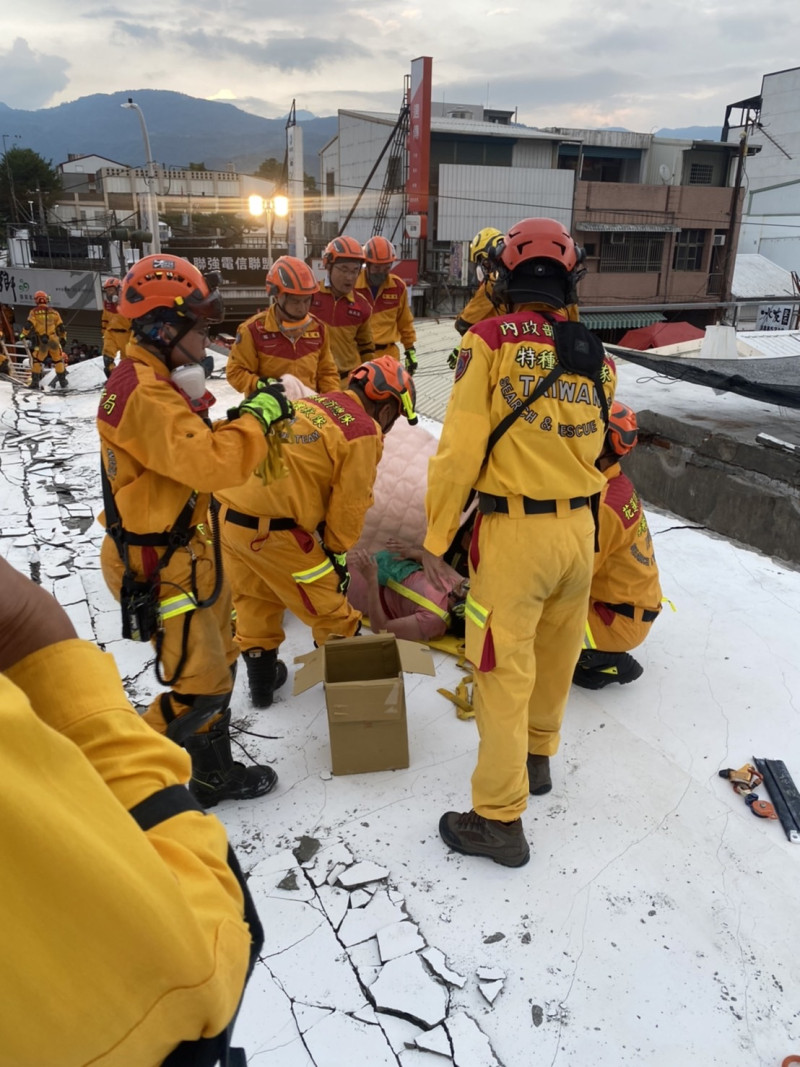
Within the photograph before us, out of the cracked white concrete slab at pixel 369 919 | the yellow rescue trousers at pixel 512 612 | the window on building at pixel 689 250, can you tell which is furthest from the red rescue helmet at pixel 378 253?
the window on building at pixel 689 250

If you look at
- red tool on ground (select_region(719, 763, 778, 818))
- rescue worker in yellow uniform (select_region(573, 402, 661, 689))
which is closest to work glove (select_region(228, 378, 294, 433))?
rescue worker in yellow uniform (select_region(573, 402, 661, 689))

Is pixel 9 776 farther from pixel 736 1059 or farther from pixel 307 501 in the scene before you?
pixel 307 501

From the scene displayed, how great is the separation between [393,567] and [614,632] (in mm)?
1267

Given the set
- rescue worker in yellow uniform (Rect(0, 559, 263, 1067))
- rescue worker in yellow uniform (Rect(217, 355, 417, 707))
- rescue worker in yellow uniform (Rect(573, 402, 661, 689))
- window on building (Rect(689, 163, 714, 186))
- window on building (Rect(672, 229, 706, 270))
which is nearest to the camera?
rescue worker in yellow uniform (Rect(0, 559, 263, 1067))

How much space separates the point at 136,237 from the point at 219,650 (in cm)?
2761

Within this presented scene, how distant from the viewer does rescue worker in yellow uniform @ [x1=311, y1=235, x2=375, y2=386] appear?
6.05m

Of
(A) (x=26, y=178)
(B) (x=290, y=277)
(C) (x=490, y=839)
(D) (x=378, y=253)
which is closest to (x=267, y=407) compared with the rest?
(C) (x=490, y=839)

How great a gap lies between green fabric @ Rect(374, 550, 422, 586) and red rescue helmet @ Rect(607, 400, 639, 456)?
1.34 meters

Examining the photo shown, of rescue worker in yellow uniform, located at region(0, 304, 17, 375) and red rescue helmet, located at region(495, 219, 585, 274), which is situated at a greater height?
red rescue helmet, located at region(495, 219, 585, 274)

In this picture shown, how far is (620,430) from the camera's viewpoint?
125 inches

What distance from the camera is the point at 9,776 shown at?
1.81 feet

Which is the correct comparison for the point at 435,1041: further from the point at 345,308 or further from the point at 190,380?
the point at 345,308

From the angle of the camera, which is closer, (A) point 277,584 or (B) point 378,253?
(A) point 277,584

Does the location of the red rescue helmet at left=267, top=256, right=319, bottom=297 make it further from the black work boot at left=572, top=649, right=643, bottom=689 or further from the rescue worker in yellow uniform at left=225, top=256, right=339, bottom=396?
the black work boot at left=572, top=649, right=643, bottom=689
